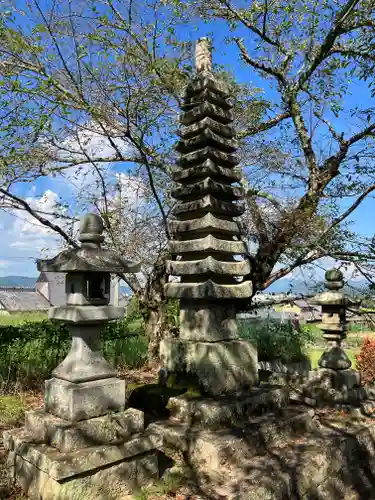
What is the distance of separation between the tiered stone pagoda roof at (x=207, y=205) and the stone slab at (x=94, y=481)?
233 centimetres

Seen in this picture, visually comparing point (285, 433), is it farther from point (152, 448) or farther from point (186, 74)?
point (186, 74)

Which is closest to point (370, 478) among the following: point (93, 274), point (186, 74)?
point (93, 274)

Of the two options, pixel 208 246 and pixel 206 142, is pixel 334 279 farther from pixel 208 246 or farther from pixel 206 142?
pixel 206 142

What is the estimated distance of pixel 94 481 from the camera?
12.9 feet

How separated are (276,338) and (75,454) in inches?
403

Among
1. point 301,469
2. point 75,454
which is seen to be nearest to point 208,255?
point 301,469

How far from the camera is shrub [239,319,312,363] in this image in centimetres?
1233

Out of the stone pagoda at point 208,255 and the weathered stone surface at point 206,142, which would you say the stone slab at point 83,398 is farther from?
the weathered stone surface at point 206,142

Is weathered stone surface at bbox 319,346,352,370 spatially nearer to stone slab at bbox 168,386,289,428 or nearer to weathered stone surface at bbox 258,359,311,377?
stone slab at bbox 168,386,289,428

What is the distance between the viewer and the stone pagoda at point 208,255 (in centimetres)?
588

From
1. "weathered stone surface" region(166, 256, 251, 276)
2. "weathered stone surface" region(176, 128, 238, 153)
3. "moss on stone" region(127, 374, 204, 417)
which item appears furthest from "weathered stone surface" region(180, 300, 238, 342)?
"weathered stone surface" region(176, 128, 238, 153)

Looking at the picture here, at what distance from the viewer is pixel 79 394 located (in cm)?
422

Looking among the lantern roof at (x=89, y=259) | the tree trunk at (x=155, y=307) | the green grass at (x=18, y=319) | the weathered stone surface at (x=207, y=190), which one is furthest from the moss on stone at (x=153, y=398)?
the green grass at (x=18, y=319)

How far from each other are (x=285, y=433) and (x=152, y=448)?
2.08 metres
